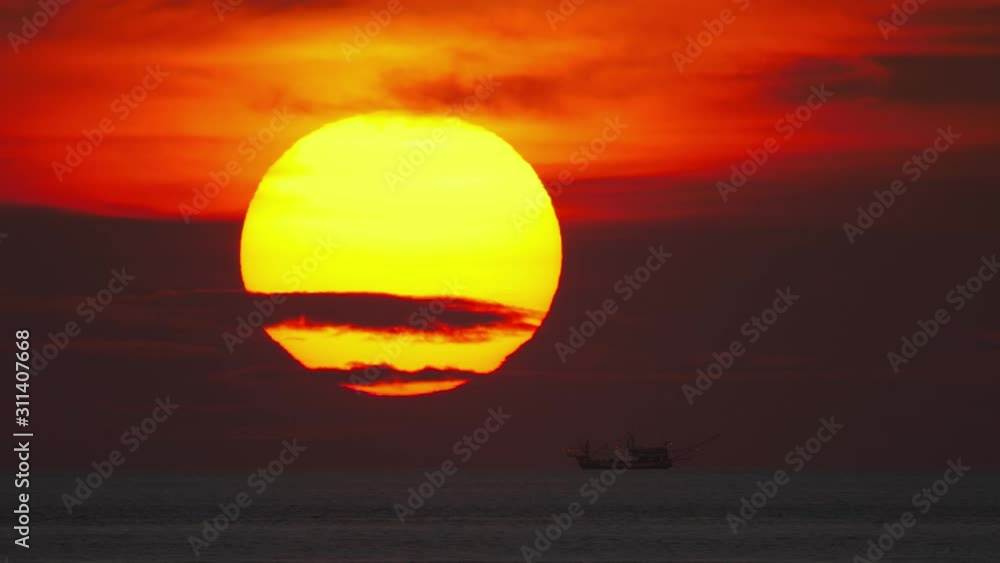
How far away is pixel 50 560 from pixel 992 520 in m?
113

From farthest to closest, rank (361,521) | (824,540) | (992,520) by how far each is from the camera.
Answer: (992,520)
(361,521)
(824,540)

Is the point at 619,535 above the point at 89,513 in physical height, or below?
above

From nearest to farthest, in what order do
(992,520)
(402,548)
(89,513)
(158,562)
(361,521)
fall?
(158,562) < (402,548) < (361,521) < (992,520) < (89,513)

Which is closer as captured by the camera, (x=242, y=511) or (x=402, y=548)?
(x=402, y=548)

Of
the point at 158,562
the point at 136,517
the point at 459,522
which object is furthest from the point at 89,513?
the point at 158,562

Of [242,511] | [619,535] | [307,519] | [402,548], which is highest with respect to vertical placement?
[402,548]

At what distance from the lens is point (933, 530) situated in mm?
158500

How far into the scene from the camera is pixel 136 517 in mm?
183250

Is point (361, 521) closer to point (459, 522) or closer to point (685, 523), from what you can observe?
point (459, 522)

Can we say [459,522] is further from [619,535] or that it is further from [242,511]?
[242,511]

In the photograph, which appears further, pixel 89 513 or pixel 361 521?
pixel 89 513

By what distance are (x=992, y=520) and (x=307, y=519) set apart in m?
78.0

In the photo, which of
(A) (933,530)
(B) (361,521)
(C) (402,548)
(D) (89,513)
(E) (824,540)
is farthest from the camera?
(D) (89,513)

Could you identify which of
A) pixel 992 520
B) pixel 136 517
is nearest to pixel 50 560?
pixel 136 517
